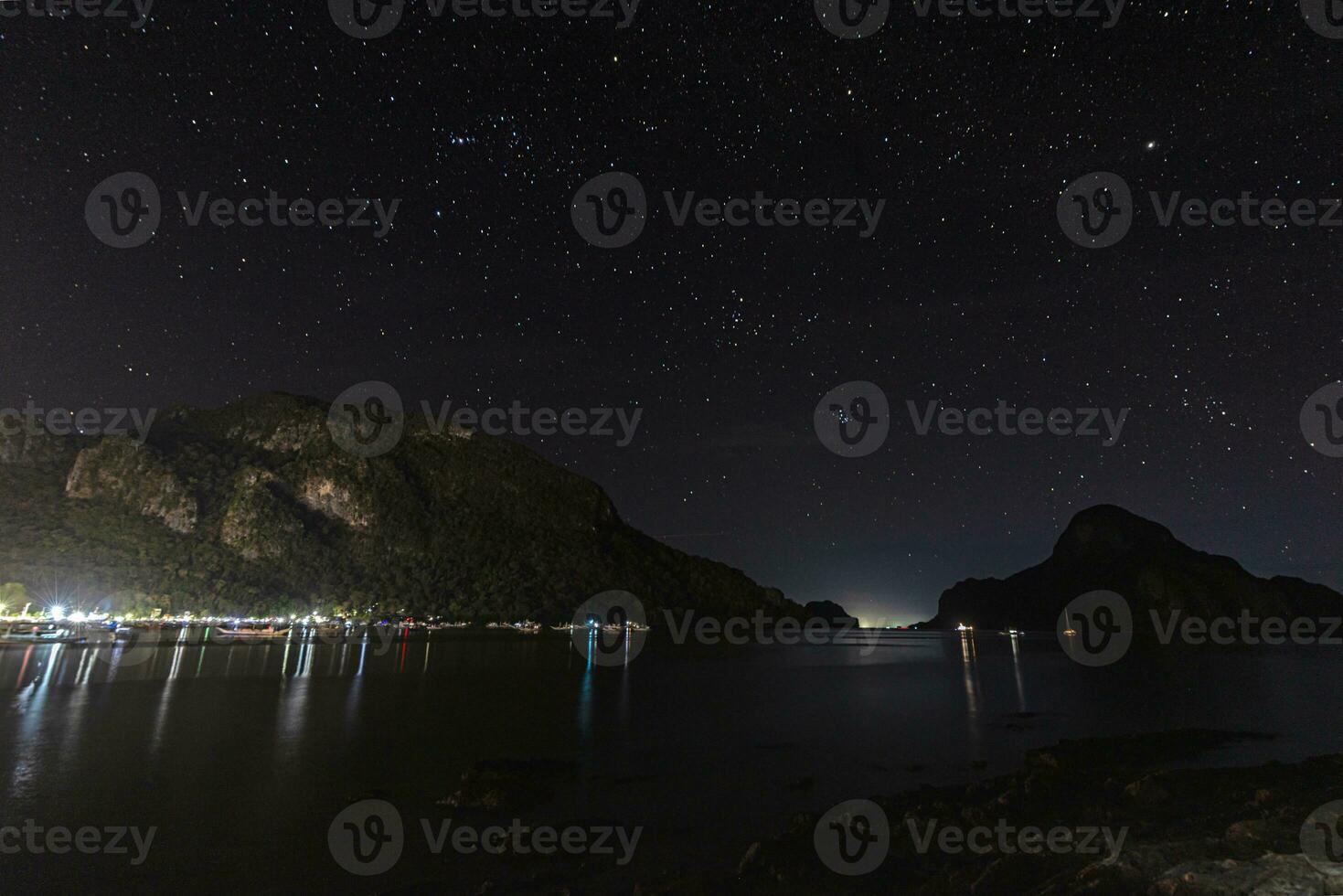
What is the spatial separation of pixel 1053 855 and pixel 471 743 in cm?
2410

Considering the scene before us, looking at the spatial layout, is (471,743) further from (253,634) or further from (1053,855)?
(253,634)

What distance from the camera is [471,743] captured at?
29.8 m

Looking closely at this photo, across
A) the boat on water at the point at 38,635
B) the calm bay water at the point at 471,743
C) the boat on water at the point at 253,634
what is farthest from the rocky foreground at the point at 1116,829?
the boat on water at the point at 253,634

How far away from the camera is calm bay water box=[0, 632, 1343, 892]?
17.2 metres

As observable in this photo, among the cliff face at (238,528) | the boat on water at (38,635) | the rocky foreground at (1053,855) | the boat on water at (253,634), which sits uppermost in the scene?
the cliff face at (238,528)

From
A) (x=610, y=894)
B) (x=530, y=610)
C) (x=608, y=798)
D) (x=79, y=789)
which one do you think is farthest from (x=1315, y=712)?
(x=530, y=610)

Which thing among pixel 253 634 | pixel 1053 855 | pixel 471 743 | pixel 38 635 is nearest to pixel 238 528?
pixel 253 634

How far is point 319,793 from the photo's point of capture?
21625 mm

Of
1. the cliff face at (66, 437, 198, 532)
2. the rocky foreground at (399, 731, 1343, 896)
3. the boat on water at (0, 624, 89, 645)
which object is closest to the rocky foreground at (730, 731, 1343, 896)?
the rocky foreground at (399, 731, 1343, 896)

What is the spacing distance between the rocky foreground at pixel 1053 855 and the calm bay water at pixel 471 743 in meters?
1.86

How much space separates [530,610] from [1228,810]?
18505 centimetres

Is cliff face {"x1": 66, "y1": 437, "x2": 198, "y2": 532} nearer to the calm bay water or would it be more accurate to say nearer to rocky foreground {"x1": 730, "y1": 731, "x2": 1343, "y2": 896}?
the calm bay water

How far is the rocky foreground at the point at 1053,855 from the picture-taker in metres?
11.3

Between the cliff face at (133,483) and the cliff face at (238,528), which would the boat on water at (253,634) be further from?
the cliff face at (133,483)
